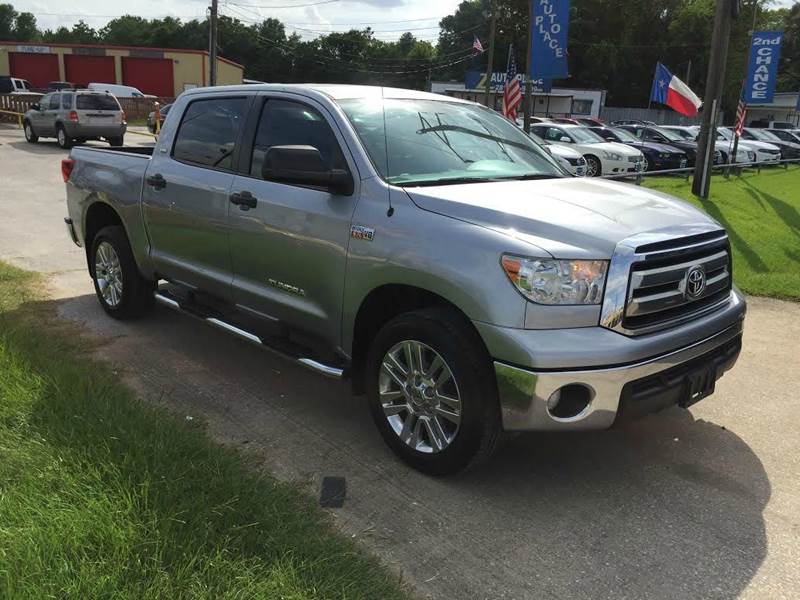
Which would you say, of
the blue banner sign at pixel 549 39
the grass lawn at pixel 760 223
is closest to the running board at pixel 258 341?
the grass lawn at pixel 760 223

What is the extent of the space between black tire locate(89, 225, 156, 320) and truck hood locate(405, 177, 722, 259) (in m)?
3.03

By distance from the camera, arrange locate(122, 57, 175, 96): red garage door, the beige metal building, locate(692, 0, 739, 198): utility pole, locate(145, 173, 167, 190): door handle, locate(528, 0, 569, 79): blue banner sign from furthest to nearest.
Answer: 1. locate(122, 57, 175, 96): red garage door
2. the beige metal building
3. locate(528, 0, 569, 79): blue banner sign
4. locate(692, 0, 739, 198): utility pole
5. locate(145, 173, 167, 190): door handle

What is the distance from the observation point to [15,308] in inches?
240

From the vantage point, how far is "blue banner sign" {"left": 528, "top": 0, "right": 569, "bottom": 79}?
14.3 meters

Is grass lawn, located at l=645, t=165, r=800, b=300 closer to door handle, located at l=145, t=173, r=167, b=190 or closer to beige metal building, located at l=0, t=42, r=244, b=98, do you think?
door handle, located at l=145, t=173, r=167, b=190

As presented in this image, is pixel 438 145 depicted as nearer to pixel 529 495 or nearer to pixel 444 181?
pixel 444 181

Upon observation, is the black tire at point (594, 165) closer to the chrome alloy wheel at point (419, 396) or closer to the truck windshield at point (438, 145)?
the truck windshield at point (438, 145)

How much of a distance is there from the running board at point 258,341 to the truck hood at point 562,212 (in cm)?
104

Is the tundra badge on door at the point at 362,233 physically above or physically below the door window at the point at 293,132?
below

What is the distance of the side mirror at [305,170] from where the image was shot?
3.60m

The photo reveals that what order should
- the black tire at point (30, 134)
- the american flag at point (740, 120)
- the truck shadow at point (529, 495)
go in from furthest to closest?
the black tire at point (30, 134)
the american flag at point (740, 120)
the truck shadow at point (529, 495)

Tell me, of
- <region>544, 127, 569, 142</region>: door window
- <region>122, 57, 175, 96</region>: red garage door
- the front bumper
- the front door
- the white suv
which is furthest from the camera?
<region>122, 57, 175, 96</region>: red garage door

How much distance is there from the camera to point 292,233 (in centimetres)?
→ 399

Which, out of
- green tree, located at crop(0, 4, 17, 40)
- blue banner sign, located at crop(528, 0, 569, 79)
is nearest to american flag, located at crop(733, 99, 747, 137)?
blue banner sign, located at crop(528, 0, 569, 79)
